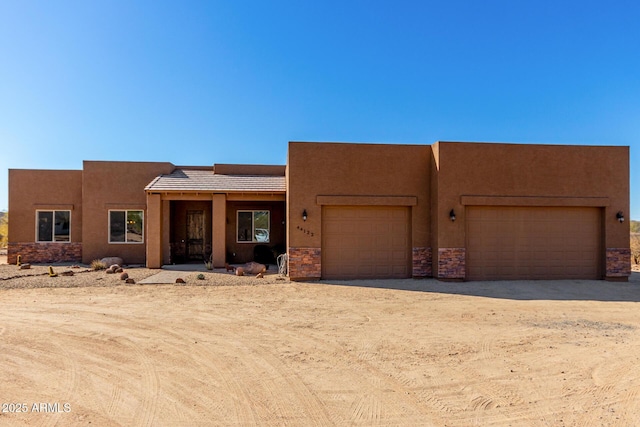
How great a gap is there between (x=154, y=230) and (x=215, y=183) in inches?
116

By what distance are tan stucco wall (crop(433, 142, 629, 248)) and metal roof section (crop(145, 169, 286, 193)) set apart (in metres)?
6.20

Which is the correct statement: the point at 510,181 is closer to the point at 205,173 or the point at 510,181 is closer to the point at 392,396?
the point at 392,396

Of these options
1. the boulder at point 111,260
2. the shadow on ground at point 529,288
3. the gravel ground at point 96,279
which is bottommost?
the shadow on ground at point 529,288

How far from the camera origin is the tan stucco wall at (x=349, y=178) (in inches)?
481

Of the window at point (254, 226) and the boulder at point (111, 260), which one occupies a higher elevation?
the window at point (254, 226)

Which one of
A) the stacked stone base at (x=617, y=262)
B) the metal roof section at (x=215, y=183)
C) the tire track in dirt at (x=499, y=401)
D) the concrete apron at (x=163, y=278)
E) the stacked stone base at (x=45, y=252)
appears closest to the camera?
the tire track in dirt at (x=499, y=401)

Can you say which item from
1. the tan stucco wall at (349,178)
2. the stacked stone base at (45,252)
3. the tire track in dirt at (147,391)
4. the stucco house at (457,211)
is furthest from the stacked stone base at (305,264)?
the stacked stone base at (45,252)

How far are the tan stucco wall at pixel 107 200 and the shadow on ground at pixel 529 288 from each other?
9462 millimetres

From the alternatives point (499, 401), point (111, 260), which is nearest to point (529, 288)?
point (499, 401)

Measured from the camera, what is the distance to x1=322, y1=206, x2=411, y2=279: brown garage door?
40.6 feet

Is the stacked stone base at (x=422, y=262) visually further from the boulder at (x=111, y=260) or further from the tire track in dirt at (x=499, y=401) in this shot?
the boulder at (x=111, y=260)

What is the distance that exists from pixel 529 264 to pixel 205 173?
13357 millimetres

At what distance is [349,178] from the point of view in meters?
12.3

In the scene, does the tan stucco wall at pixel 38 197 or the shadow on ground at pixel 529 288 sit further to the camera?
the tan stucco wall at pixel 38 197
